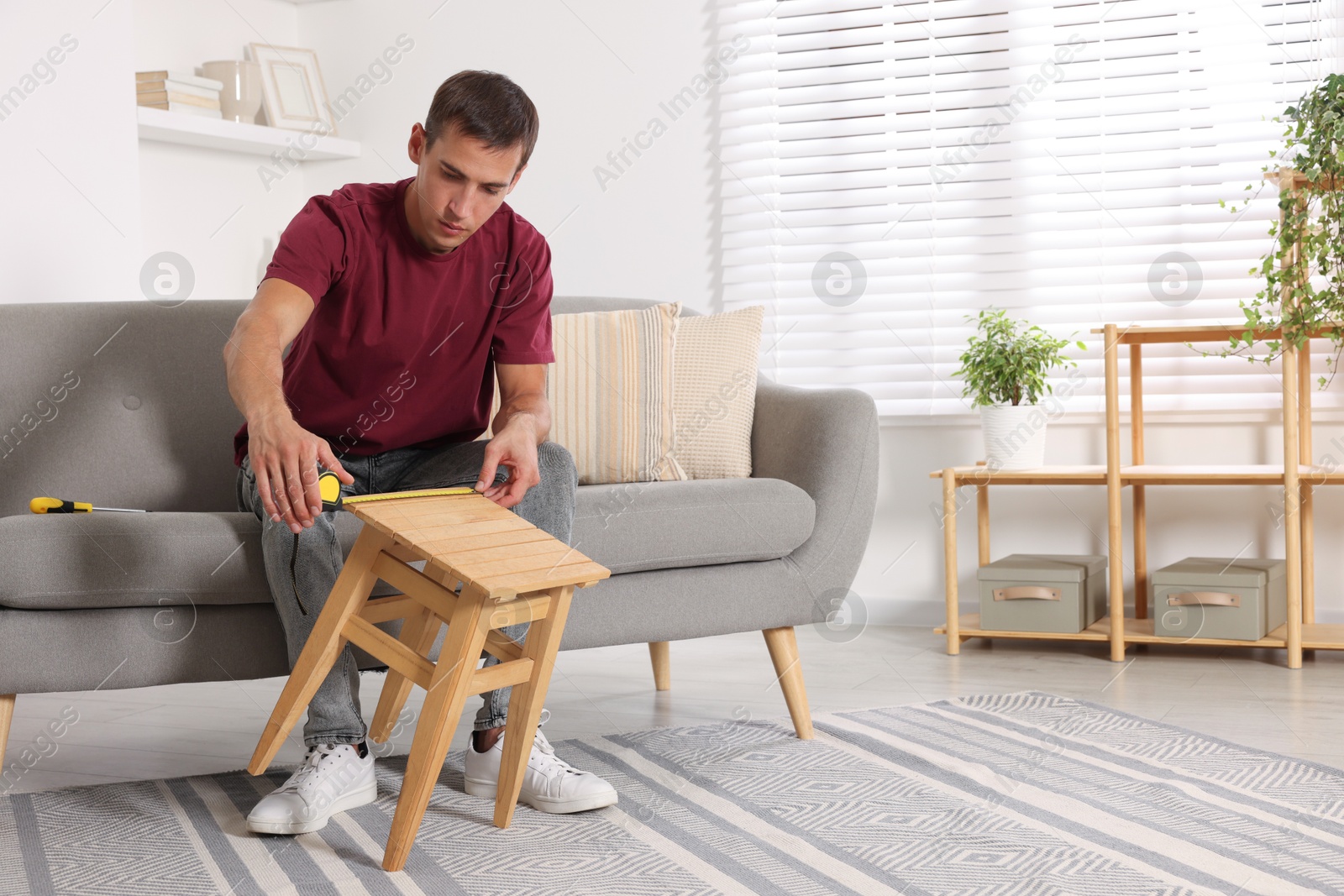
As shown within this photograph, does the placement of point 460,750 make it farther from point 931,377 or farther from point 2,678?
point 931,377

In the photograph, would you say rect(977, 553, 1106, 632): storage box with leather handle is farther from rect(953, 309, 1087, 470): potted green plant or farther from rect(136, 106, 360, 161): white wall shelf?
rect(136, 106, 360, 161): white wall shelf

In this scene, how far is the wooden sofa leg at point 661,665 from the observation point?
248cm

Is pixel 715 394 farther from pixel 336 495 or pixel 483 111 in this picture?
pixel 336 495

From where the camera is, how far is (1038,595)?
2789 millimetres

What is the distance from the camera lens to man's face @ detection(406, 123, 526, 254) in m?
1.64

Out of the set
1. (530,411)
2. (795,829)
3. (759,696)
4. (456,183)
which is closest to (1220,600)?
(759,696)

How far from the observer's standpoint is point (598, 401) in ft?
7.55

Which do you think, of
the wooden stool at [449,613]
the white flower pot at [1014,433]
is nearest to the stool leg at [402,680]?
the wooden stool at [449,613]

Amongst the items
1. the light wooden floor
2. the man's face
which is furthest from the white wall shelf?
the man's face

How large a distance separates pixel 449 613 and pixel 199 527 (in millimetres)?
432

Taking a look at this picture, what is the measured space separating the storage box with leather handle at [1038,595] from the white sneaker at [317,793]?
1640mm

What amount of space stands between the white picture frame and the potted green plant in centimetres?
206

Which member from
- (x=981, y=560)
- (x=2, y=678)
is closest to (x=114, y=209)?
(x=2, y=678)

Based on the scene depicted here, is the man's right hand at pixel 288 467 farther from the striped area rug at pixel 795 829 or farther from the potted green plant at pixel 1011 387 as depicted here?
the potted green plant at pixel 1011 387
